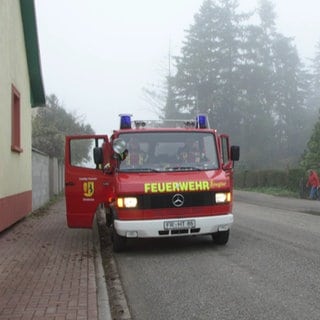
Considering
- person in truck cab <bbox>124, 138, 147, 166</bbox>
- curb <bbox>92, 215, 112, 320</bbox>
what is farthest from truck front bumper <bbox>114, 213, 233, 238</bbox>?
person in truck cab <bbox>124, 138, 147, 166</bbox>

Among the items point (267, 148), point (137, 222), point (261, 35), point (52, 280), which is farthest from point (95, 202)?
point (261, 35)

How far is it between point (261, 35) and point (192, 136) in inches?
2601

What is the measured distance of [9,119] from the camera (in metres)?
14.0

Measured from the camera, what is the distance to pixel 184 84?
212 feet

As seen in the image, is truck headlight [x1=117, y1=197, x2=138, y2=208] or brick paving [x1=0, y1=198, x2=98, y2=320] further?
truck headlight [x1=117, y1=197, x2=138, y2=208]

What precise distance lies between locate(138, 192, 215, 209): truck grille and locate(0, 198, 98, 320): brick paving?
129cm

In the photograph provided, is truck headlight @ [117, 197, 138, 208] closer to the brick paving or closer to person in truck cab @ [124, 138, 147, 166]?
person in truck cab @ [124, 138, 147, 166]

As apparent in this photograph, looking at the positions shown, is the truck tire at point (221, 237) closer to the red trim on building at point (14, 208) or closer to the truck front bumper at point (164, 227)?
the truck front bumper at point (164, 227)

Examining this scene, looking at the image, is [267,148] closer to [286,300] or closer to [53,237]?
[53,237]

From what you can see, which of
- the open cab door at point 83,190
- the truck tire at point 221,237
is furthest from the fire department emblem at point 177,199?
the open cab door at point 83,190

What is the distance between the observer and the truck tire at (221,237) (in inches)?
430

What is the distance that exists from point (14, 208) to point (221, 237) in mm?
5739

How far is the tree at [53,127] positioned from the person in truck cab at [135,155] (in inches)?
836

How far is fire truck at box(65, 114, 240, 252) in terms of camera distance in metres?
10.0
